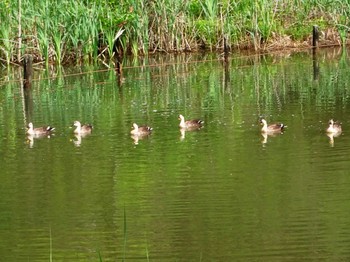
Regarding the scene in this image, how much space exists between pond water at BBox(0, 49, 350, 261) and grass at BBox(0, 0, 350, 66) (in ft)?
9.79

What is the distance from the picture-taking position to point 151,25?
3020cm

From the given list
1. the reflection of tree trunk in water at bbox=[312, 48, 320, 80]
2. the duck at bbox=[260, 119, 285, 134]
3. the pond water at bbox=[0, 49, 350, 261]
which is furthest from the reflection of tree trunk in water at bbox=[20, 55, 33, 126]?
A: the reflection of tree trunk in water at bbox=[312, 48, 320, 80]

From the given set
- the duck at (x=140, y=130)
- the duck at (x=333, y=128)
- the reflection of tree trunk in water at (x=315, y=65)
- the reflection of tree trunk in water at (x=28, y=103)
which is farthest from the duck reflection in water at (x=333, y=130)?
the reflection of tree trunk in water at (x=315, y=65)

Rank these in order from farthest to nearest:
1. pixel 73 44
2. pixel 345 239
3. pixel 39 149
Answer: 1. pixel 73 44
2. pixel 39 149
3. pixel 345 239

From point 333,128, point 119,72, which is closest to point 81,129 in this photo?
point 333,128

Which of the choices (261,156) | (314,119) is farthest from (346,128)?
(261,156)

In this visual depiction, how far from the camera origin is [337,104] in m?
20.9

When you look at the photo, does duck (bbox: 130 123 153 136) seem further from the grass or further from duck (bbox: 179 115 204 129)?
the grass

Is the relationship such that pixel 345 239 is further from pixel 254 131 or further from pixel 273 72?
pixel 273 72

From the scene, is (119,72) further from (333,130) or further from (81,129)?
(333,130)

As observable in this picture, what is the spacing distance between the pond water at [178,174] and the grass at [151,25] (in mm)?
2984

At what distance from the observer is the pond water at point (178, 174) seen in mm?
11812

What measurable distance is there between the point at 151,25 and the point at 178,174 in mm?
15426

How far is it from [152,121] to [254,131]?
7.35 ft
